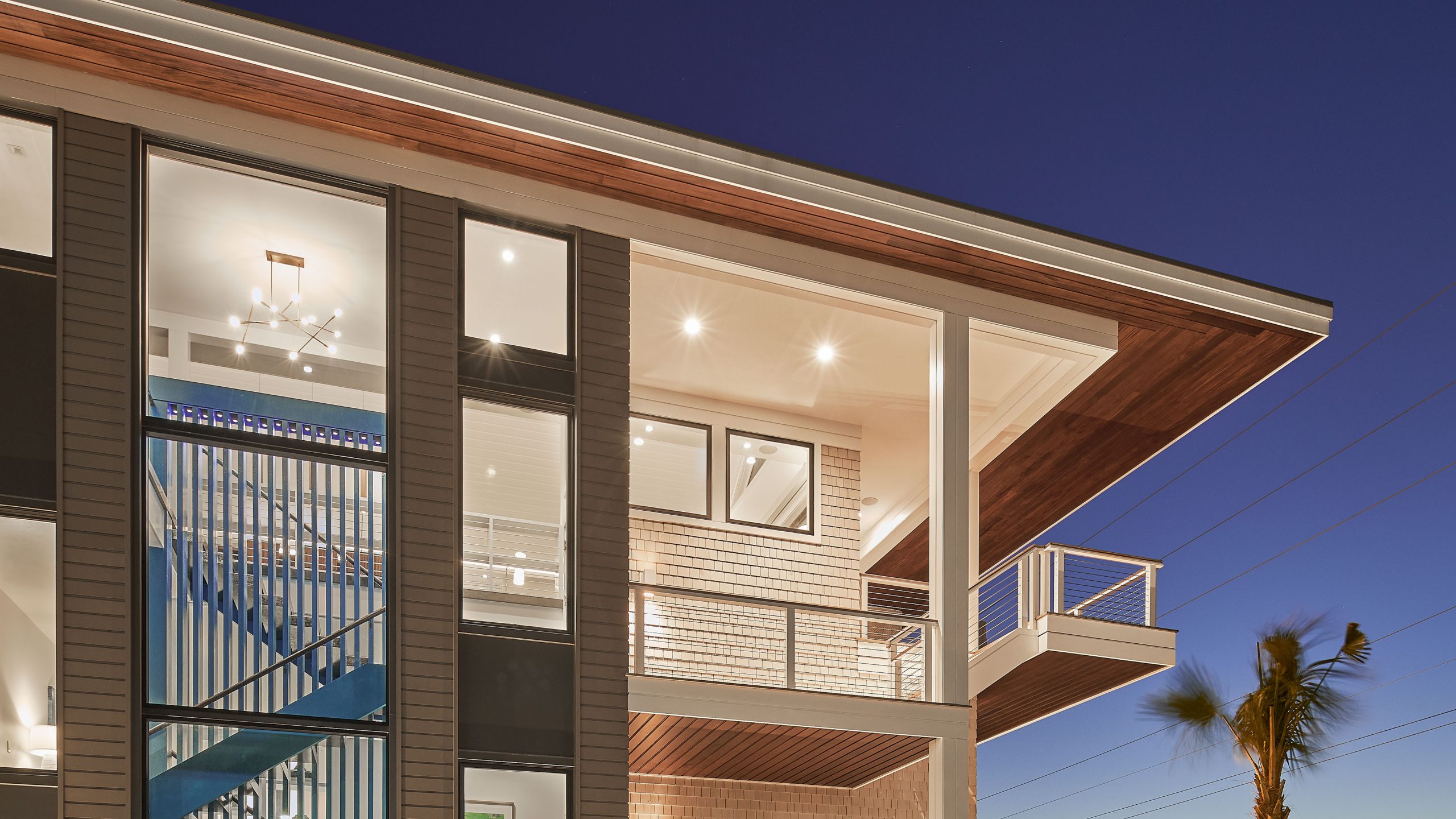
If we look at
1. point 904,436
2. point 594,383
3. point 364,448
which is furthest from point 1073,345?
point 364,448

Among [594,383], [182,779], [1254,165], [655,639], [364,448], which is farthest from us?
[1254,165]

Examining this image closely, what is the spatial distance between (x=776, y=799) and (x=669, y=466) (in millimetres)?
3915

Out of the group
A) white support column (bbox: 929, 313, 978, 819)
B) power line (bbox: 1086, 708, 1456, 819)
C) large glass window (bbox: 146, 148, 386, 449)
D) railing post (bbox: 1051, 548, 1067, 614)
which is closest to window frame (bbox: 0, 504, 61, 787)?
large glass window (bbox: 146, 148, 386, 449)

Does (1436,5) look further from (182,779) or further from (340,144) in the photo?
(182,779)

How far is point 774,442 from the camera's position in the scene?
1476 centimetres

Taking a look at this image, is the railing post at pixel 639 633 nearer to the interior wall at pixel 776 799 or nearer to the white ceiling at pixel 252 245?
the white ceiling at pixel 252 245

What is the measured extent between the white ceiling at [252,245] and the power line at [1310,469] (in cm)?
3053

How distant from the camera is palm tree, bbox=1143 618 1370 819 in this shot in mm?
13078

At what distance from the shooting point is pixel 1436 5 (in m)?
44.8

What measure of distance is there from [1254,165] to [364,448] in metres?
48.2

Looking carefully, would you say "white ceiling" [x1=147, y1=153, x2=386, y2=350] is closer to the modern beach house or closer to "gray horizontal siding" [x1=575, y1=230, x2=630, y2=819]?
the modern beach house

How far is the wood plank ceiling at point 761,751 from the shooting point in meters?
11.1

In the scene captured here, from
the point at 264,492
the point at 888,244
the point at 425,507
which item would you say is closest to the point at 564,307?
the point at 425,507

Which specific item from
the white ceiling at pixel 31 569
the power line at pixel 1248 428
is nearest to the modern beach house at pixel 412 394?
the white ceiling at pixel 31 569
